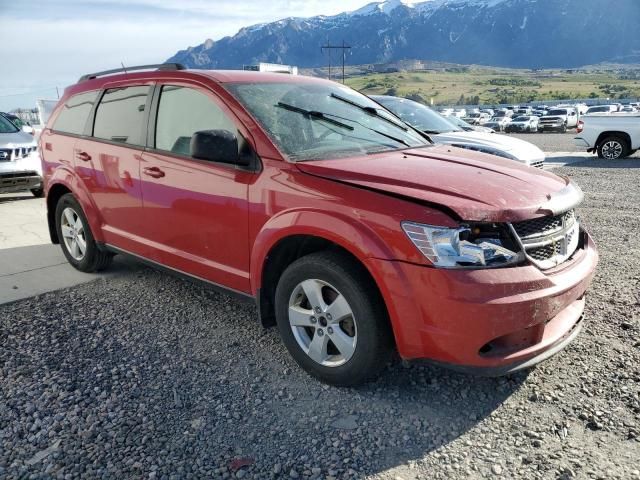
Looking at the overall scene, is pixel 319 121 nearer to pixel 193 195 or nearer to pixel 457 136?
pixel 193 195

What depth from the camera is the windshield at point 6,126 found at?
9133mm

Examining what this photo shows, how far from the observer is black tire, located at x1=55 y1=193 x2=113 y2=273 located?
4.75 m

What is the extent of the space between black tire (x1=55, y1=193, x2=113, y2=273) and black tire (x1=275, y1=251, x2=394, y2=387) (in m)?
2.59

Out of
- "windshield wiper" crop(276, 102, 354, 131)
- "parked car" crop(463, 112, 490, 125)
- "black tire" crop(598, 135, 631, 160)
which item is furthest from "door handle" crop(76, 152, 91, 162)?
"parked car" crop(463, 112, 490, 125)

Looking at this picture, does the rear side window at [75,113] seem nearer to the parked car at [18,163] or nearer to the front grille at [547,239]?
the front grille at [547,239]

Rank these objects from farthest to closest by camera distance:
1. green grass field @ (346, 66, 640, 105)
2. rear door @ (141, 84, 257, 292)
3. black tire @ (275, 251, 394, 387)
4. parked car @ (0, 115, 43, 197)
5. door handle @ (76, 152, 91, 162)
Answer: green grass field @ (346, 66, 640, 105) → parked car @ (0, 115, 43, 197) → door handle @ (76, 152, 91, 162) → rear door @ (141, 84, 257, 292) → black tire @ (275, 251, 394, 387)

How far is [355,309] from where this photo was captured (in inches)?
107

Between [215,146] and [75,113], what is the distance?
252 cm

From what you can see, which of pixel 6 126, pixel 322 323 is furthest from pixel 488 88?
pixel 322 323

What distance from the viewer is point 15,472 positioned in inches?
93.6

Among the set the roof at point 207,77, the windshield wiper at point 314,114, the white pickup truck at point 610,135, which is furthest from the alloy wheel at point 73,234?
the white pickup truck at point 610,135

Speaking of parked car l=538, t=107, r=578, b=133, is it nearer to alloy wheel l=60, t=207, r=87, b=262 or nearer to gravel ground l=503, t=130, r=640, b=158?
gravel ground l=503, t=130, r=640, b=158

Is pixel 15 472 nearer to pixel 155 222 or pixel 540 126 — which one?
pixel 155 222

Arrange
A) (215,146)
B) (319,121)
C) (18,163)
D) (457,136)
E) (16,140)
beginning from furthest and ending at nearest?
(16,140) → (18,163) → (457,136) → (319,121) → (215,146)
